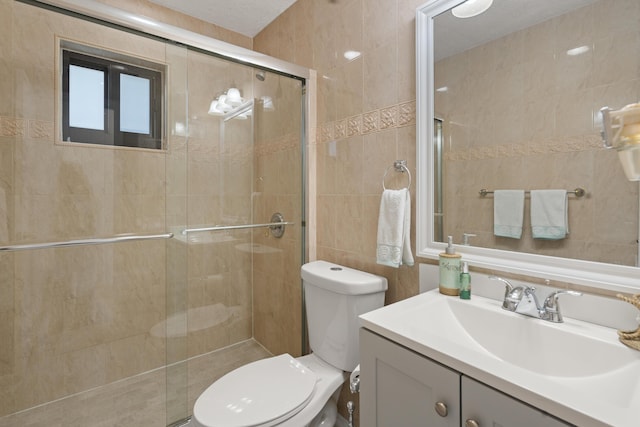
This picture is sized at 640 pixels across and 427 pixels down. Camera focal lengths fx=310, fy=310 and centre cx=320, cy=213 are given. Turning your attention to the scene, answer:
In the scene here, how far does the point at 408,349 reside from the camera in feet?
2.51

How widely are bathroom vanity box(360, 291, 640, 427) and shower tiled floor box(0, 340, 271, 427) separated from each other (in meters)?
1.04

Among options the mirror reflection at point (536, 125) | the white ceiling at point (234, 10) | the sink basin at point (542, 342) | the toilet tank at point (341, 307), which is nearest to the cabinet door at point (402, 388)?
the sink basin at point (542, 342)

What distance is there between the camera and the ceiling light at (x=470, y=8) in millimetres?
1065

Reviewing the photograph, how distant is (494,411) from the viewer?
60 cm

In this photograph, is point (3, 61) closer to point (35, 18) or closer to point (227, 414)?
point (35, 18)

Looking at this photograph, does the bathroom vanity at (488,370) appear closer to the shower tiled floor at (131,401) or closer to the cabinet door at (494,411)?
the cabinet door at (494,411)

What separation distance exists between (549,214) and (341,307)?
811 mm

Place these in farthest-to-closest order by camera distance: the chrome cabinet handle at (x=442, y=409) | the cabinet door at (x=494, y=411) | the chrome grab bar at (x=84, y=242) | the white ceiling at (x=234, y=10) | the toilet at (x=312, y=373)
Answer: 1. the white ceiling at (x=234, y=10)
2. the chrome grab bar at (x=84, y=242)
3. the toilet at (x=312, y=373)
4. the chrome cabinet handle at (x=442, y=409)
5. the cabinet door at (x=494, y=411)

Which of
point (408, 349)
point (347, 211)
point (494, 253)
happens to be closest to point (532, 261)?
point (494, 253)

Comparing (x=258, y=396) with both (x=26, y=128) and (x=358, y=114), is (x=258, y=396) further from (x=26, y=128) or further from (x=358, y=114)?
(x=26, y=128)

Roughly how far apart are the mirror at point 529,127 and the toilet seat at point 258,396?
70 centimetres

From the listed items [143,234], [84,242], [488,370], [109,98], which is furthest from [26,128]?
[488,370]

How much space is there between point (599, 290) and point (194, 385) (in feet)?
5.58

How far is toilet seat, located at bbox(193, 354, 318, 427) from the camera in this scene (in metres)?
1.01
